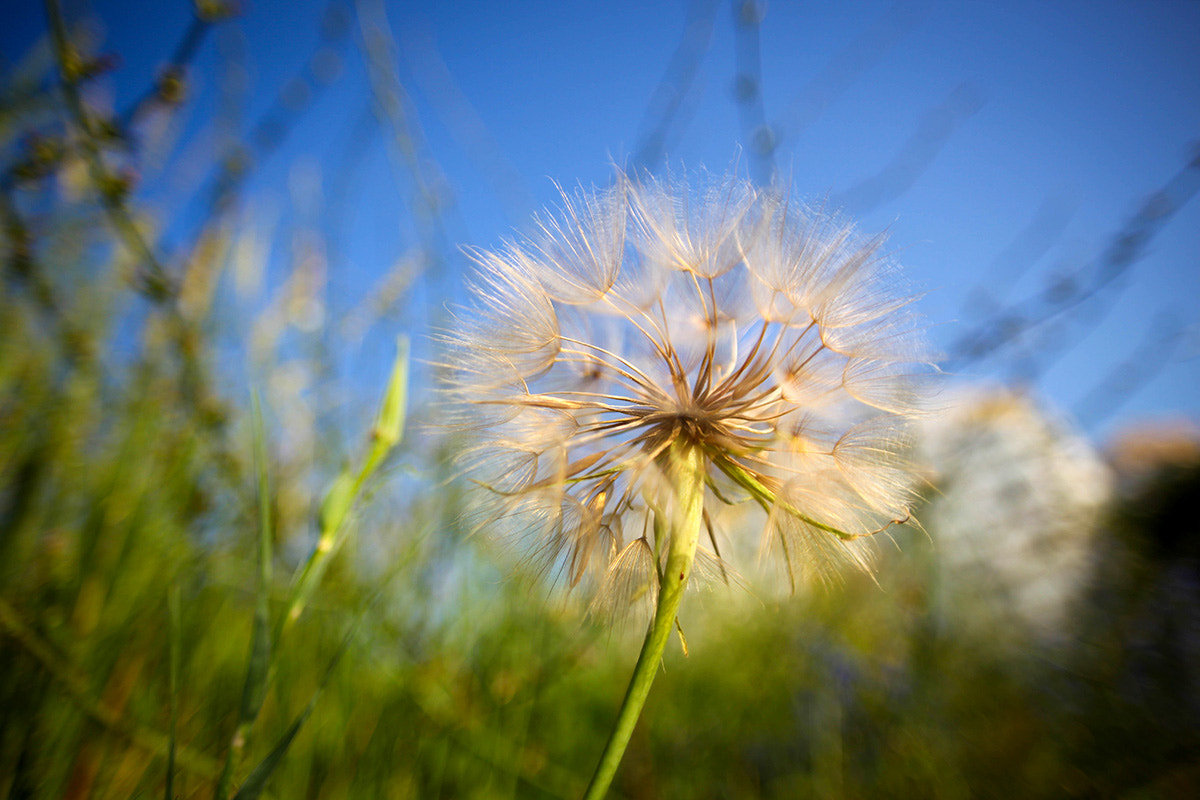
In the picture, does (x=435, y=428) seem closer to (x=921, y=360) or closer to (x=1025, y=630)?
(x=921, y=360)

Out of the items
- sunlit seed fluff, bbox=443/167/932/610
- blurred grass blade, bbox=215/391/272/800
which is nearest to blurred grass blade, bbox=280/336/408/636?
blurred grass blade, bbox=215/391/272/800

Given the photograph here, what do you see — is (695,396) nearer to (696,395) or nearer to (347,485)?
(696,395)

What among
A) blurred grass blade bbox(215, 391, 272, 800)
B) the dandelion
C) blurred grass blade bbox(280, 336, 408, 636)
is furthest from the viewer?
the dandelion

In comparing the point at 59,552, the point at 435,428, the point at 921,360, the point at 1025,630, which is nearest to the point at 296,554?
the point at 59,552

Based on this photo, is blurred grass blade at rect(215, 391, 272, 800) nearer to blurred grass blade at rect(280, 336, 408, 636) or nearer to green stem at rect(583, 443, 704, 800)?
blurred grass blade at rect(280, 336, 408, 636)

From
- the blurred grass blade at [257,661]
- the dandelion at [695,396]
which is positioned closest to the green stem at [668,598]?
the dandelion at [695,396]

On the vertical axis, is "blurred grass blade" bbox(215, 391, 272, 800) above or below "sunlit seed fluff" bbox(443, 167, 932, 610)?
below

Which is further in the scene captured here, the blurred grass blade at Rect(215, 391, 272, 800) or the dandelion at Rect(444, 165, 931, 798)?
the dandelion at Rect(444, 165, 931, 798)
